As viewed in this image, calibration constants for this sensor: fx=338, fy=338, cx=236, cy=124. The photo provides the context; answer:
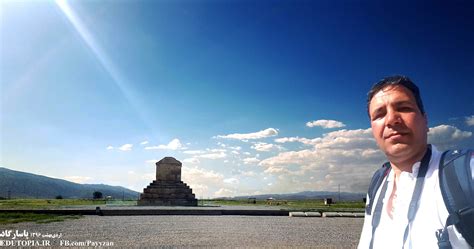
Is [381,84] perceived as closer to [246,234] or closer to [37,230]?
[246,234]

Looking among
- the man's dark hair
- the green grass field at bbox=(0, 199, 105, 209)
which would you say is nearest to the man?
the man's dark hair

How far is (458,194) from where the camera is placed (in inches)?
54.1

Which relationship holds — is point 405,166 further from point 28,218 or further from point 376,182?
point 28,218

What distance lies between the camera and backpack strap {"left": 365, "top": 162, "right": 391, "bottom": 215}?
1976 mm

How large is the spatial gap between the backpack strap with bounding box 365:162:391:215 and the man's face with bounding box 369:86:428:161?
12.9 inches

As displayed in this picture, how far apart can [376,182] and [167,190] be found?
4018 cm

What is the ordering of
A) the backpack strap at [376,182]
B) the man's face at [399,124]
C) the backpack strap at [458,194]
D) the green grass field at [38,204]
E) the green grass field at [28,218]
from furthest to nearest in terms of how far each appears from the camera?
the green grass field at [38,204]
the green grass field at [28,218]
the backpack strap at [376,182]
the man's face at [399,124]
the backpack strap at [458,194]

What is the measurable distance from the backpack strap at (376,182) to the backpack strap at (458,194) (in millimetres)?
506

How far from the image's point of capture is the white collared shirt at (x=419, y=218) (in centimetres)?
146

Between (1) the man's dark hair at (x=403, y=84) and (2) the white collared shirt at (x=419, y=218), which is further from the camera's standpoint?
(1) the man's dark hair at (x=403, y=84)

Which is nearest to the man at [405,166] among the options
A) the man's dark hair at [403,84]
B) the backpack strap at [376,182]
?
the man's dark hair at [403,84]

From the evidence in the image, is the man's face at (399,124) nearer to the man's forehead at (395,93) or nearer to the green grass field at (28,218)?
the man's forehead at (395,93)

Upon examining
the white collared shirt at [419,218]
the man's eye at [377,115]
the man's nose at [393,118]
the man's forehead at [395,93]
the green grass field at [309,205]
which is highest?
the man's forehead at [395,93]

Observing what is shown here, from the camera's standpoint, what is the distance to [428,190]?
1.54 meters
